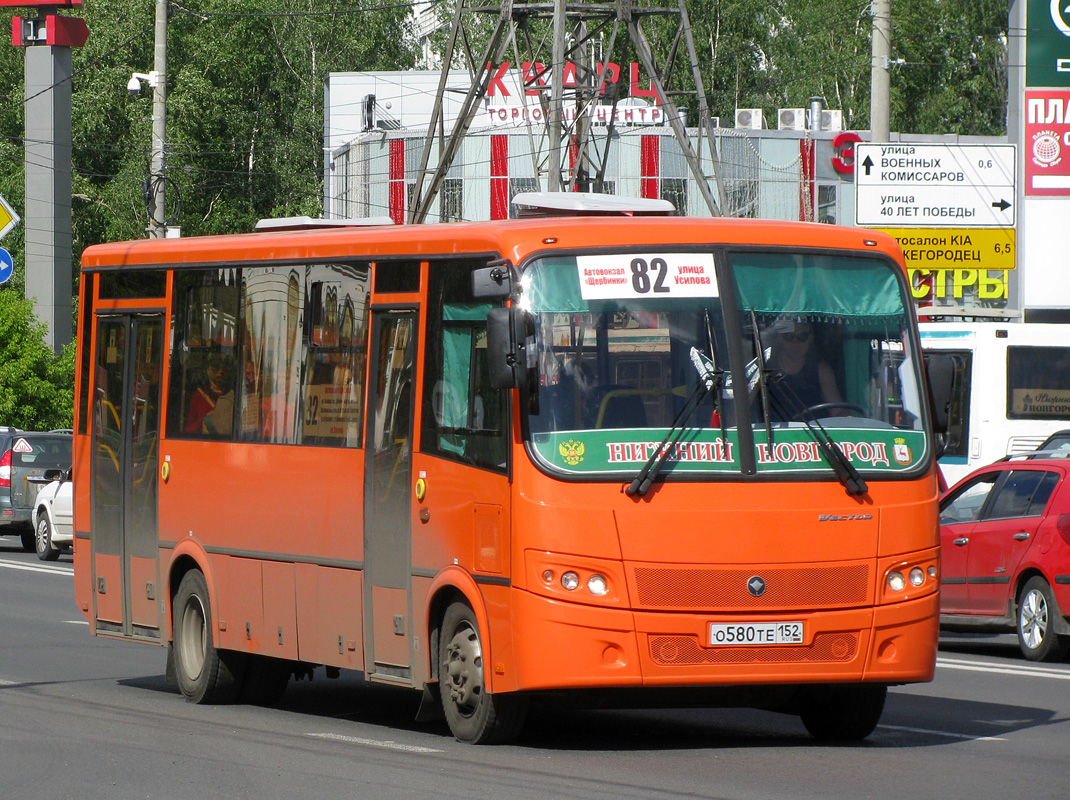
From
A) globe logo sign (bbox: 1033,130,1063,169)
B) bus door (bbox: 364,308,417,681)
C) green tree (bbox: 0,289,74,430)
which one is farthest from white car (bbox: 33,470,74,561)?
globe logo sign (bbox: 1033,130,1063,169)

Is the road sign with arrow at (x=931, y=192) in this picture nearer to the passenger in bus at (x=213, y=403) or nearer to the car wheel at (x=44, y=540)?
the car wheel at (x=44, y=540)

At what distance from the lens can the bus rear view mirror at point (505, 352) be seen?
8875 millimetres

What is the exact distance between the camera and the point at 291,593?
11125mm

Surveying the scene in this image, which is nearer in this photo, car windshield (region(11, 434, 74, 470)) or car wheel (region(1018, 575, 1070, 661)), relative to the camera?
car wheel (region(1018, 575, 1070, 661))

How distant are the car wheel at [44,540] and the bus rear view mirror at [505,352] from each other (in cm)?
1949

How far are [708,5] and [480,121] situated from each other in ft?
36.8

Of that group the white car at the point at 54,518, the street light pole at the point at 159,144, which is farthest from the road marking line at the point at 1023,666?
the street light pole at the point at 159,144

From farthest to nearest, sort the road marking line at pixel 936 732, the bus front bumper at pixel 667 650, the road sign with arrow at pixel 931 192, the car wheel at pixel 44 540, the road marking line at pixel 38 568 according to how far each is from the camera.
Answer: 1. the car wheel at pixel 44 540
2. the road sign with arrow at pixel 931 192
3. the road marking line at pixel 38 568
4. the road marking line at pixel 936 732
5. the bus front bumper at pixel 667 650

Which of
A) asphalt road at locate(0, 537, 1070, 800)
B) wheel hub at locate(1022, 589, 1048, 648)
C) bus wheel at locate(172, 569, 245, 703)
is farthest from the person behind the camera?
wheel hub at locate(1022, 589, 1048, 648)

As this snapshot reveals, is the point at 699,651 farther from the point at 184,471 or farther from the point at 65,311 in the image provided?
the point at 65,311

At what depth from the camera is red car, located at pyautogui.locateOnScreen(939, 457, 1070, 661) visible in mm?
14945

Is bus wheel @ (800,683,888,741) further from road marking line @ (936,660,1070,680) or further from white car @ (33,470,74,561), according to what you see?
white car @ (33,470,74,561)

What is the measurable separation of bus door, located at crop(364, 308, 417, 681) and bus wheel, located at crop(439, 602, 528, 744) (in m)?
0.43

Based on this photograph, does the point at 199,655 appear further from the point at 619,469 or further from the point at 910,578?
the point at 910,578
